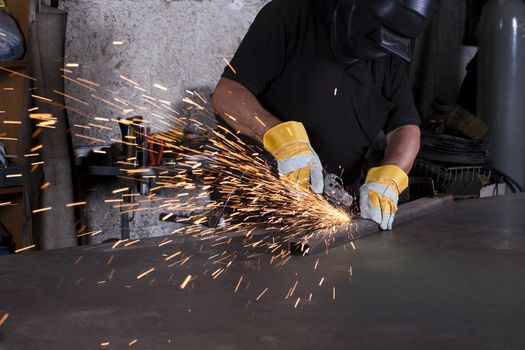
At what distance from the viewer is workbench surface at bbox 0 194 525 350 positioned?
2.76ft

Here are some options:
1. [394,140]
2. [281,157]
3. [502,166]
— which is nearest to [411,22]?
[281,157]

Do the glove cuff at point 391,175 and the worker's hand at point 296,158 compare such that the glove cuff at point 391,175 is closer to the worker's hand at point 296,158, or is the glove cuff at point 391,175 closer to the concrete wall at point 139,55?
the worker's hand at point 296,158

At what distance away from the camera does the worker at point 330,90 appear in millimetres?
1697

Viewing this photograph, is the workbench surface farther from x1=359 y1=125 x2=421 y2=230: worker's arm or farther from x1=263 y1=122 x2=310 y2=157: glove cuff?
x1=263 y1=122 x2=310 y2=157: glove cuff

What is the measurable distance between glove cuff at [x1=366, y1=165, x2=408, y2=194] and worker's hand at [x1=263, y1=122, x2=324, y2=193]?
341 millimetres

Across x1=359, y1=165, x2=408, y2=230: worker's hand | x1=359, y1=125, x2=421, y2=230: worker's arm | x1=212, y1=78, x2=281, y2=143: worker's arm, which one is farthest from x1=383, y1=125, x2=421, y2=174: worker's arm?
x1=212, y1=78, x2=281, y2=143: worker's arm

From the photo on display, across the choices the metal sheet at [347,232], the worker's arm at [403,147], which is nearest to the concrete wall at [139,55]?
the worker's arm at [403,147]

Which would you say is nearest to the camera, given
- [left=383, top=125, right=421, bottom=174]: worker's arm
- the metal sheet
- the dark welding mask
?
the metal sheet

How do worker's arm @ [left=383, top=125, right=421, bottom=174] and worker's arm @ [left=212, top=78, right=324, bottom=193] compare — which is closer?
worker's arm @ [left=212, top=78, right=324, bottom=193]

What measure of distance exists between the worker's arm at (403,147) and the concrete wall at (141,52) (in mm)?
1304

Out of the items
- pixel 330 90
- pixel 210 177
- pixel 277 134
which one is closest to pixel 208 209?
pixel 210 177

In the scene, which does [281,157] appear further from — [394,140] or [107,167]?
[107,167]

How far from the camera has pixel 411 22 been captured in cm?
161

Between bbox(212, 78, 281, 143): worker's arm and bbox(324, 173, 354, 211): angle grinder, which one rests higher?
bbox(212, 78, 281, 143): worker's arm
